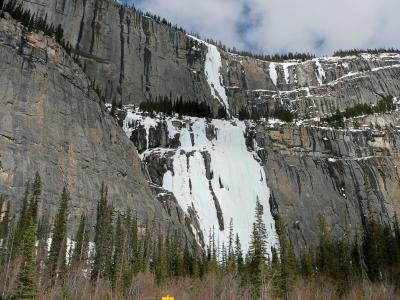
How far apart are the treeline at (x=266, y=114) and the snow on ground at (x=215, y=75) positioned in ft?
23.4

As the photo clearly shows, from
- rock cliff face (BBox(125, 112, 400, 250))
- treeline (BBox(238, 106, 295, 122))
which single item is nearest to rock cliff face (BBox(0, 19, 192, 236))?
rock cliff face (BBox(125, 112, 400, 250))

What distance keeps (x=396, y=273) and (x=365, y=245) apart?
17.1 m

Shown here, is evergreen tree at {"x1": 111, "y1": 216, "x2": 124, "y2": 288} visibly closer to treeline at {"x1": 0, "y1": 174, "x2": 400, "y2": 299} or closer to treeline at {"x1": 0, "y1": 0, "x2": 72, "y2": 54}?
treeline at {"x1": 0, "y1": 174, "x2": 400, "y2": 299}

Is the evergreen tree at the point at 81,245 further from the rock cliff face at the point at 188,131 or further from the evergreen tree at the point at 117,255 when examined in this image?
the rock cliff face at the point at 188,131

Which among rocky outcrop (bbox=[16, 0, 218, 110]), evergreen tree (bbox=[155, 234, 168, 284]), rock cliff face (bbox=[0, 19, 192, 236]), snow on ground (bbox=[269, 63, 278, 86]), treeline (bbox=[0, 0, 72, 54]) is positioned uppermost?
snow on ground (bbox=[269, 63, 278, 86])

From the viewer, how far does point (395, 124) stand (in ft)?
401

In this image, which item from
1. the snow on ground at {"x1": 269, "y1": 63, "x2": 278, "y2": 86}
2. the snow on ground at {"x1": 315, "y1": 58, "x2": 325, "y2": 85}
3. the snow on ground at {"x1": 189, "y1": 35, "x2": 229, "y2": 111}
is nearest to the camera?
the snow on ground at {"x1": 189, "y1": 35, "x2": 229, "y2": 111}

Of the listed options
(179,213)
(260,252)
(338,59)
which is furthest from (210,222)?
(338,59)

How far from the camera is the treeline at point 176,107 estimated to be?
107m

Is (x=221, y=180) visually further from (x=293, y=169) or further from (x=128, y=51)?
(x=128, y=51)

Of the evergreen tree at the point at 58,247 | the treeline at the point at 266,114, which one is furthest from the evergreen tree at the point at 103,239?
the treeline at the point at 266,114

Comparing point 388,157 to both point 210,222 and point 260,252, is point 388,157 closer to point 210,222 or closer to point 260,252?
A: point 210,222

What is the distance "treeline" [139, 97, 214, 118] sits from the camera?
107 meters

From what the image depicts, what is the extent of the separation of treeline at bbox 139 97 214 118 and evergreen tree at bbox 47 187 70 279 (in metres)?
57.2
